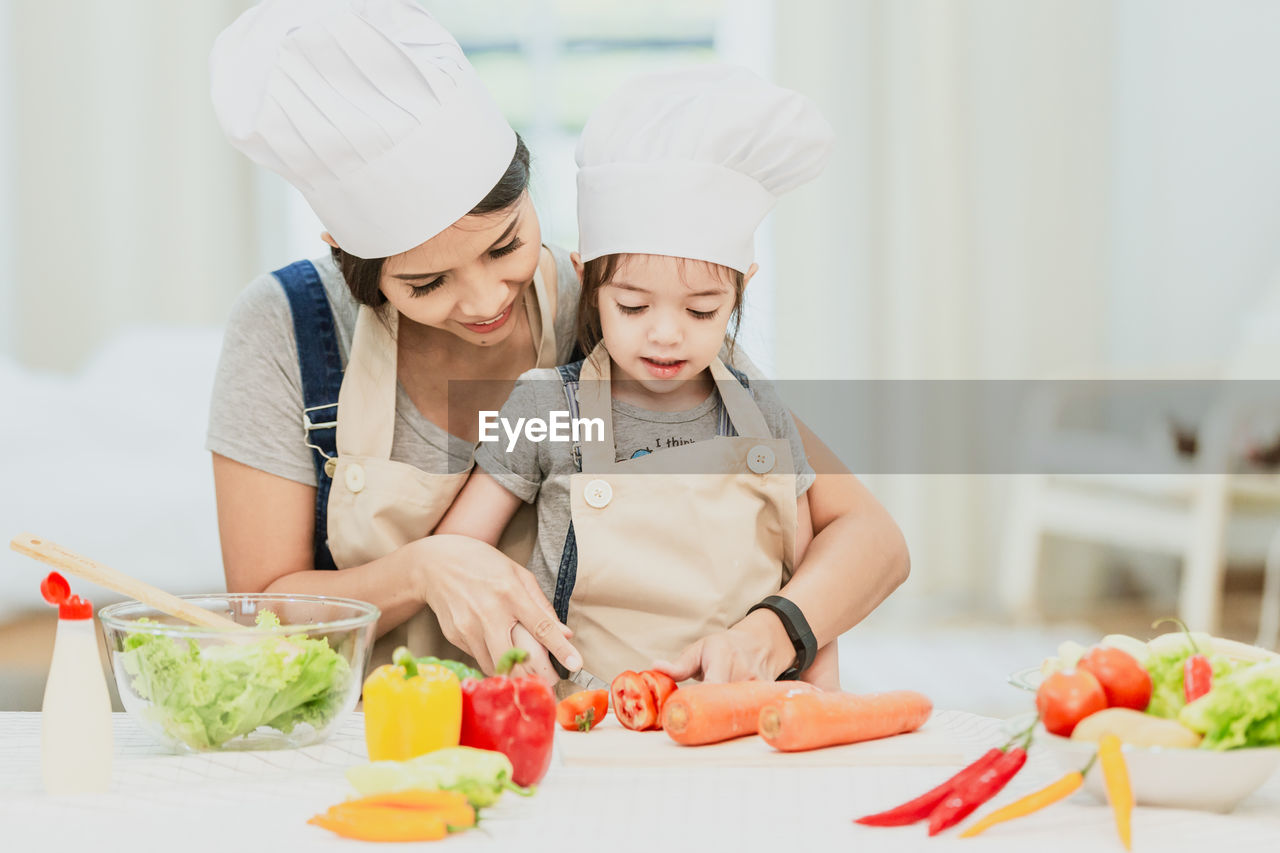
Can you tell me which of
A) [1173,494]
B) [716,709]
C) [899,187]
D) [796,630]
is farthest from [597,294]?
Answer: [899,187]

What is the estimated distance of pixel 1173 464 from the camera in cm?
399

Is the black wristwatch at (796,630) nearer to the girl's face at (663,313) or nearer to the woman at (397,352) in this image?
the woman at (397,352)

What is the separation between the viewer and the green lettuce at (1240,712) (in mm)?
981

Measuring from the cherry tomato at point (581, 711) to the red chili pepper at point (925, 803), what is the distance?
1.17ft

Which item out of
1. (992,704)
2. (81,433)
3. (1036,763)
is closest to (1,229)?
(81,433)

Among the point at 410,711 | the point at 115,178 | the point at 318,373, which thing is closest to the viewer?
the point at 410,711

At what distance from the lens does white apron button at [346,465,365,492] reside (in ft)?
5.23

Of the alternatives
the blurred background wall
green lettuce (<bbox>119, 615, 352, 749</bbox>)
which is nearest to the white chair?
the blurred background wall

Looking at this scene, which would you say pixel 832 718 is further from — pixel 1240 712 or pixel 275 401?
pixel 275 401

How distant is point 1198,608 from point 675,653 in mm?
2593

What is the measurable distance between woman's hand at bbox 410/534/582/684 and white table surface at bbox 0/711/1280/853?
27 cm

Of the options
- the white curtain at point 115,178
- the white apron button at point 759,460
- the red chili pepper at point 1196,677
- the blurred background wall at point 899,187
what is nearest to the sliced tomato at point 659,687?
the white apron button at point 759,460

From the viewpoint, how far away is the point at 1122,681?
1.05 meters

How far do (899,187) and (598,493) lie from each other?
3.15m
